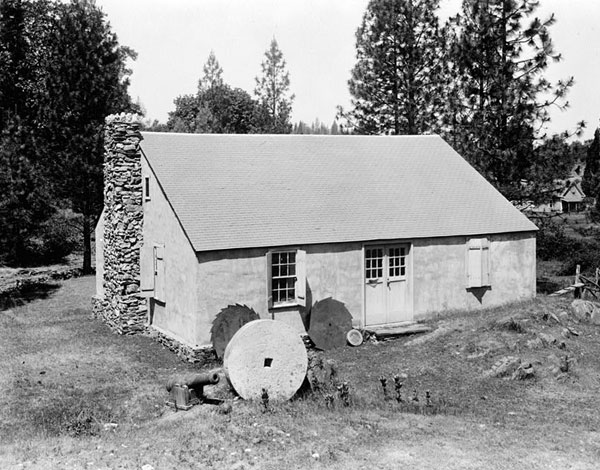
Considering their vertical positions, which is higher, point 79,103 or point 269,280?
point 79,103

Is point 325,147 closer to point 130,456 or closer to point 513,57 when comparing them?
point 513,57

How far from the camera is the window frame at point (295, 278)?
1955 centimetres

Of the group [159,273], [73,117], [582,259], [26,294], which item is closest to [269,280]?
[159,273]

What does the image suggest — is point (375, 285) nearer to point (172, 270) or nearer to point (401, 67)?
point (172, 270)

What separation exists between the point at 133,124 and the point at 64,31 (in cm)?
1459

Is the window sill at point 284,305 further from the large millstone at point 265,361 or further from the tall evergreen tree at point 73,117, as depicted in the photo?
the tall evergreen tree at point 73,117

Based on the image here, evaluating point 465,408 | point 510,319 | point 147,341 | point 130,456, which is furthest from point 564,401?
point 147,341

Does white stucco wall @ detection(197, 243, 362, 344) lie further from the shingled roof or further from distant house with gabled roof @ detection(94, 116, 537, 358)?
the shingled roof

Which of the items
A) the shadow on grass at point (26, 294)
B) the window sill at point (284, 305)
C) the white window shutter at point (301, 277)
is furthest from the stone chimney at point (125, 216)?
the shadow on grass at point (26, 294)

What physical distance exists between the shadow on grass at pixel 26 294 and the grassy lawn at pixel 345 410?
6.31m

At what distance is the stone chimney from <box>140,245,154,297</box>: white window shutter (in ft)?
1.42

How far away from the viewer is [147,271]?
2202 centimetres

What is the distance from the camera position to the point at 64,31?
33781mm

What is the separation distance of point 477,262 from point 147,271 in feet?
34.9
